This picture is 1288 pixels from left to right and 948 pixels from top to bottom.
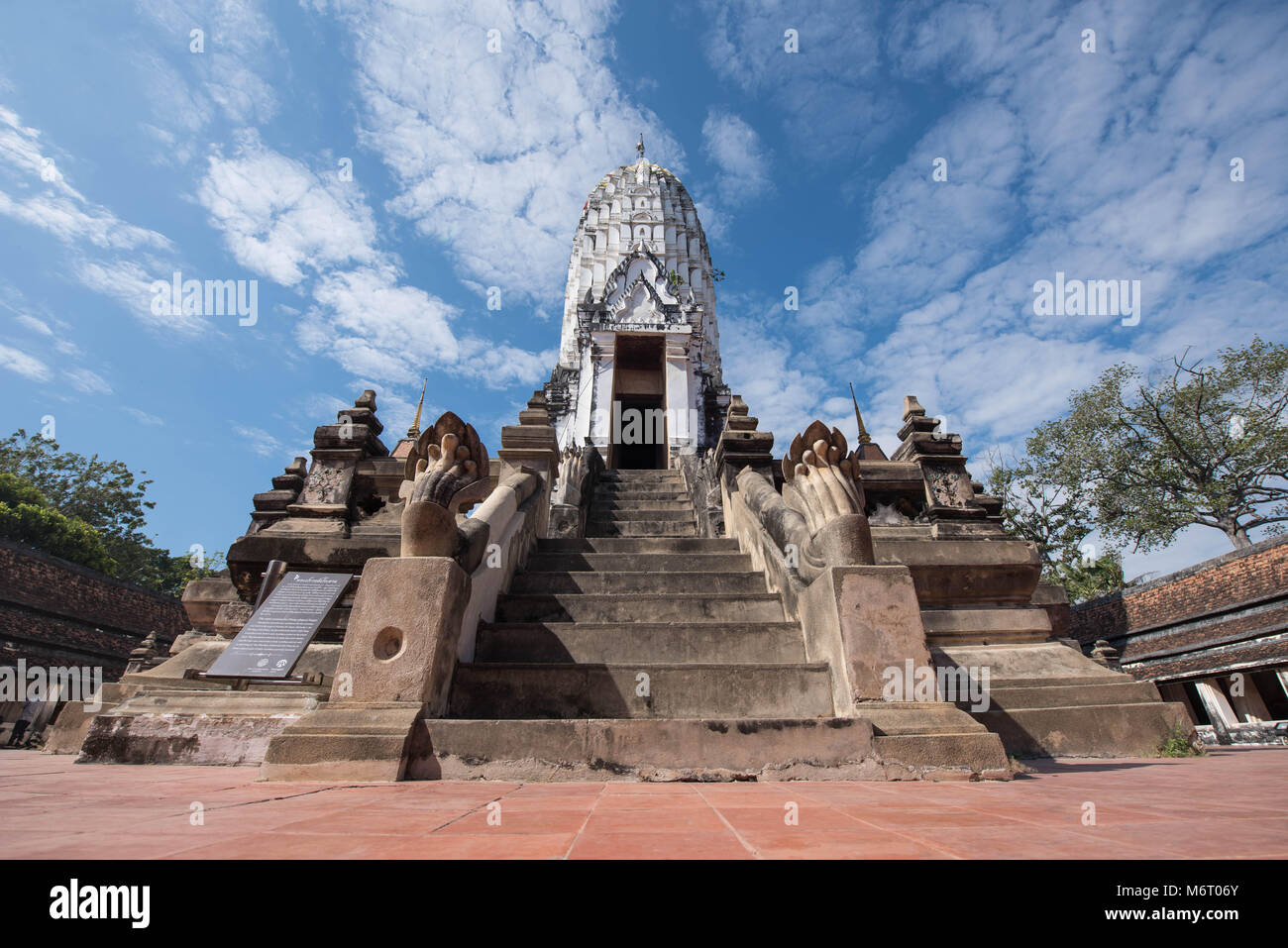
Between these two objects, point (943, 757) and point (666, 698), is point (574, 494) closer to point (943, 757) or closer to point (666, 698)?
point (666, 698)

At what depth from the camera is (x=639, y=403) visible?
81.4 ft

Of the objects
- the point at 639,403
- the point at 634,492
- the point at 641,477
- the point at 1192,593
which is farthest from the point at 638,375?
the point at 1192,593

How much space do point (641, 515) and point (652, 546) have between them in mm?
2494

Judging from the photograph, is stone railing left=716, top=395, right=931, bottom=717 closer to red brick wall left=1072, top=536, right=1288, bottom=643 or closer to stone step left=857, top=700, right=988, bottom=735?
stone step left=857, top=700, right=988, bottom=735

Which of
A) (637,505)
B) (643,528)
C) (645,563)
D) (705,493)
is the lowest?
(645,563)

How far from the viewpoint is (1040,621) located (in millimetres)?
6242

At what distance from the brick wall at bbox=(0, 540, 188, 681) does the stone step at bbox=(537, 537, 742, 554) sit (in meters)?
16.7

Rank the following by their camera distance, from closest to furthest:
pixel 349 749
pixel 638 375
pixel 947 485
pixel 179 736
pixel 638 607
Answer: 1. pixel 349 749
2. pixel 179 736
3. pixel 638 607
4. pixel 947 485
5. pixel 638 375

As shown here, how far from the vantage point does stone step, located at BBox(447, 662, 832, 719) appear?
4391mm

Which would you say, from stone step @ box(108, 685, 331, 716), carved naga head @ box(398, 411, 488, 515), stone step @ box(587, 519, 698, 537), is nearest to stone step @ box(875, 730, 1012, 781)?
carved naga head @ box(398, 411, 488, 515)

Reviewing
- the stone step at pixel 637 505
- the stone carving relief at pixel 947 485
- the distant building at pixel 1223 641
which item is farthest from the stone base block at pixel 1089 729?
the distant building at pixel 1223 641

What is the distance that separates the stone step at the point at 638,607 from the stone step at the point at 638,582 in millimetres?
380

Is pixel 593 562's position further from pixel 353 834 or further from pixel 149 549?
pixel 149 549
